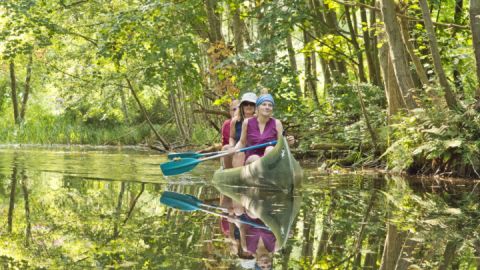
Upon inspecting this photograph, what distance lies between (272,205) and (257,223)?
157 cm

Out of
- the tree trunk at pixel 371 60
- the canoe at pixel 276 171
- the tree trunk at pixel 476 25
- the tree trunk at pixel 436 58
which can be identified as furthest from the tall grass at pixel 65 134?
the canoe at pixel 276 171

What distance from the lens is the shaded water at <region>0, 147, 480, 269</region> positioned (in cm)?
392

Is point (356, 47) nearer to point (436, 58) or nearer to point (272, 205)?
point (436, 58)

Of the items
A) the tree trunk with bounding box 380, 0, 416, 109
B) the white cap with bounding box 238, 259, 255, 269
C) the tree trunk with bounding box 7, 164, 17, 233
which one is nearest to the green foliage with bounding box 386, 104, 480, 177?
the tree trunk with bounding box 380, 0, 416, 109

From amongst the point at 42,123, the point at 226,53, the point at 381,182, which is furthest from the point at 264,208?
the point at 42,123

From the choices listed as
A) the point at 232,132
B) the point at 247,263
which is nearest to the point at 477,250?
the point at 247,263

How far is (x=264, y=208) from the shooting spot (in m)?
6.82

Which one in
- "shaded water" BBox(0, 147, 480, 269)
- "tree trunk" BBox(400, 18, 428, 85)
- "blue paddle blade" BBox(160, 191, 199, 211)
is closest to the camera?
"shaded water" BBox(0, 147, 480, 269)

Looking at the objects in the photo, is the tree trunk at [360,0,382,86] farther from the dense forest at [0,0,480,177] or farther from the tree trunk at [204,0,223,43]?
the tree trunk at [204,0,223,43]

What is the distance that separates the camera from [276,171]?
8.45 metres

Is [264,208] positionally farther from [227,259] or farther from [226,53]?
[226,53]

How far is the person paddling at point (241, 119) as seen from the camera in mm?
9750

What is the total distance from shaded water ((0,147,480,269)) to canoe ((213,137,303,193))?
0.72 feet

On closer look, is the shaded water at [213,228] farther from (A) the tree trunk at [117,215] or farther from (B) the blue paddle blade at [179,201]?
(B) the blue paddle blade at [179,201]
